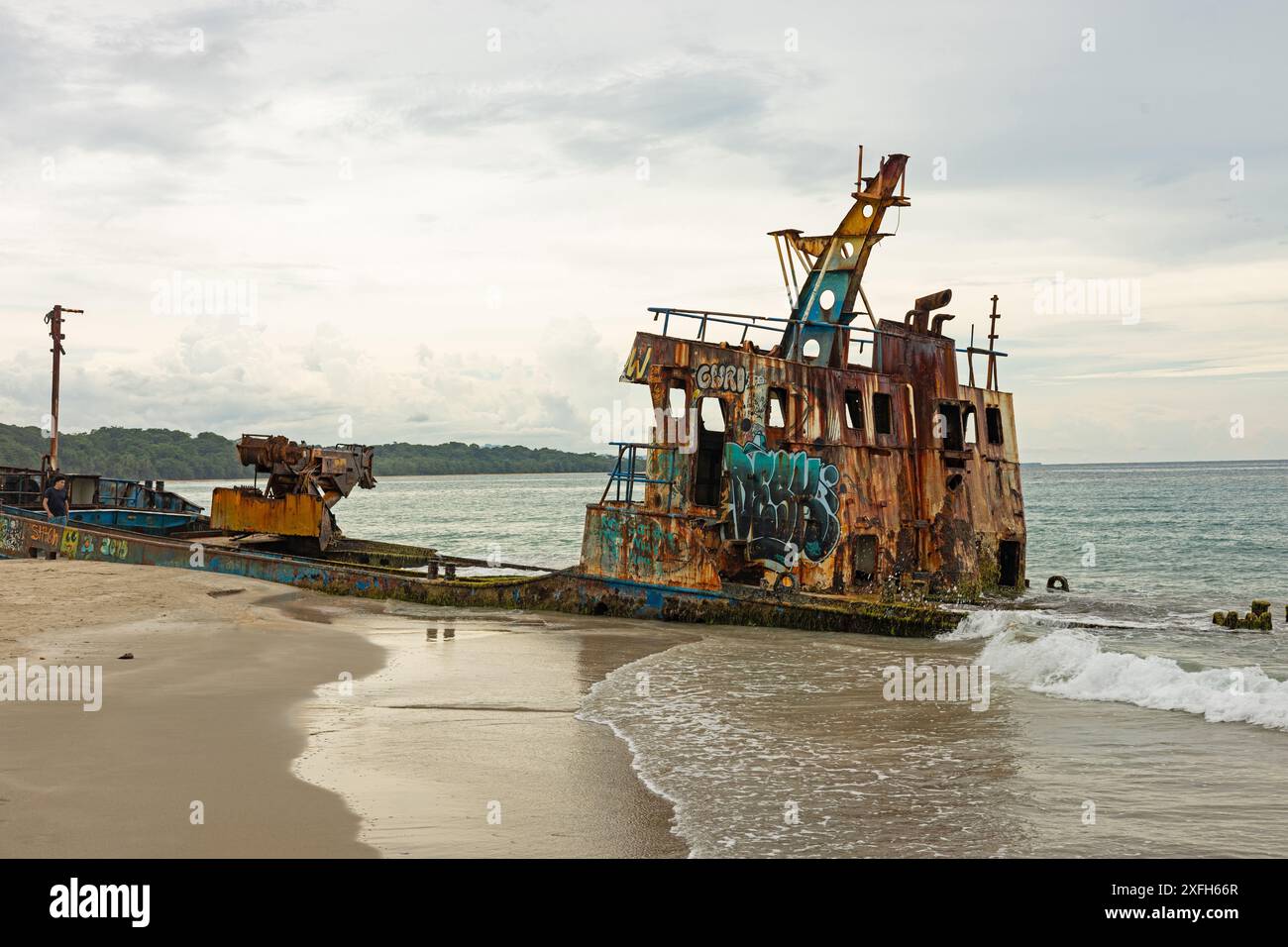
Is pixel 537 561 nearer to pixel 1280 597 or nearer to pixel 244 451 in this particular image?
pixel 244 451

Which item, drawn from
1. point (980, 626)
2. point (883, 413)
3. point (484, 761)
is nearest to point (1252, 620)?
point (980, 626)

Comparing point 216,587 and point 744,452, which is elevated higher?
point 744,452

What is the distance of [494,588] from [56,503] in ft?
37.6

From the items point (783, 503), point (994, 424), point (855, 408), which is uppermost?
point (855, 408)

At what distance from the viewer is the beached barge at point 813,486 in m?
17.3

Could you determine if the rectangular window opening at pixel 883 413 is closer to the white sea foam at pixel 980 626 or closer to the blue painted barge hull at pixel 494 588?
the blue painted barge hull at pixel 494 588

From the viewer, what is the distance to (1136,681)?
1173 centimetres

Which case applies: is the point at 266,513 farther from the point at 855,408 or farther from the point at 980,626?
the point at 980,626

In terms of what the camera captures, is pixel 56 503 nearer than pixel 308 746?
No

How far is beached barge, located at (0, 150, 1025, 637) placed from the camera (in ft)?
56.7

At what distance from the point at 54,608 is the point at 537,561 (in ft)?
75.2

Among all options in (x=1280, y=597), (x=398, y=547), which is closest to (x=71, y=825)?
(x=398, y=547)

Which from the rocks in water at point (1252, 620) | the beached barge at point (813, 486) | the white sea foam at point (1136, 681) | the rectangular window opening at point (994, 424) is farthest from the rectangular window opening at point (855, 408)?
the rocks in water at point (1252, 620)
